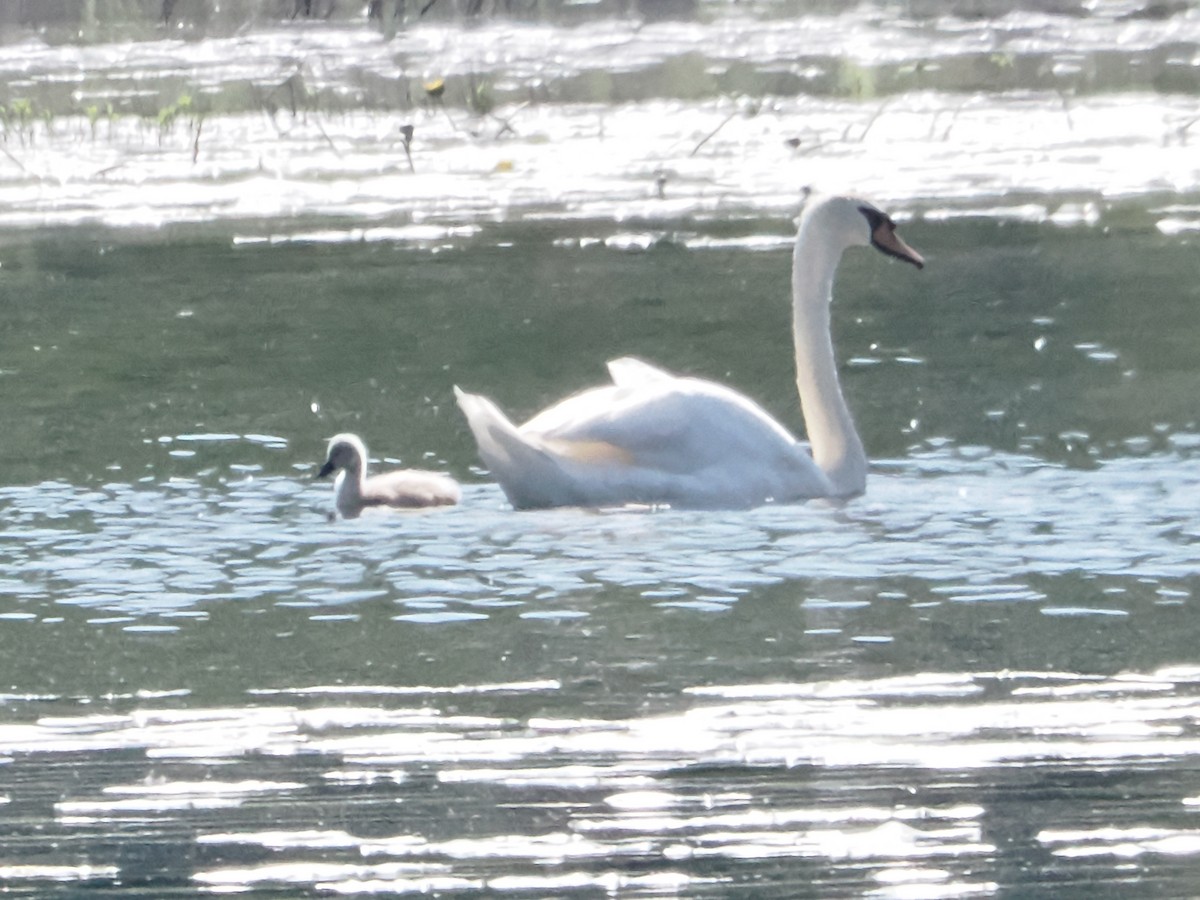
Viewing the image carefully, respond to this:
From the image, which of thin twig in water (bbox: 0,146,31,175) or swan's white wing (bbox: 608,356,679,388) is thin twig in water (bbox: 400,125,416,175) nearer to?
thin twig in water (bbox: 0,146,31,175)

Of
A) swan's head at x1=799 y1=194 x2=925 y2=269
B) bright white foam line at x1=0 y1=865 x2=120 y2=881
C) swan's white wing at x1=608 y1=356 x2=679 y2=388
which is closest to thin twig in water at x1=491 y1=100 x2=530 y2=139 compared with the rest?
swan's head at x1=799 y1=194 x2=925 y2=269

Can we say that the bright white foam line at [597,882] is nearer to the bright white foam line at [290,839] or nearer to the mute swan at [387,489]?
the bright white foam line at [290,839]

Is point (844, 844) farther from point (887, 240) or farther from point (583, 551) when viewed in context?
point (887, 240)

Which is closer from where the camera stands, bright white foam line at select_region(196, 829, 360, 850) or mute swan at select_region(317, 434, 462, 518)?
bright white foam line at select_region(196, 829, 360, 850)

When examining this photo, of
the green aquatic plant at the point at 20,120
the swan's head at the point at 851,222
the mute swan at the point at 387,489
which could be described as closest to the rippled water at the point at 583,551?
the mute swan at the point at 387,489

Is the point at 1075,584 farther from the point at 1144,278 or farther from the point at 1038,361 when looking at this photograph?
the point at 1144,278

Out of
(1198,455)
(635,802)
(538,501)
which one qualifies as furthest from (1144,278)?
(635,802)

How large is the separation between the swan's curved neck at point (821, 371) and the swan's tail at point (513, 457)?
0.96m

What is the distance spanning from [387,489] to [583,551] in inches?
38.8

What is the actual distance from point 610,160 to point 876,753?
13.4m

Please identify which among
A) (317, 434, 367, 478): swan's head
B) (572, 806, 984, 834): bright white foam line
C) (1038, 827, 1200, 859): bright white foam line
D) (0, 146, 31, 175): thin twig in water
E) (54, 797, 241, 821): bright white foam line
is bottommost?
(0, 146, 31, 175): thin twig in water

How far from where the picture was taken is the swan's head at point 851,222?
30.2 feet

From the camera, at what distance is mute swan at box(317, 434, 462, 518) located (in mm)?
8281

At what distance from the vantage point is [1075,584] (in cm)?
688
